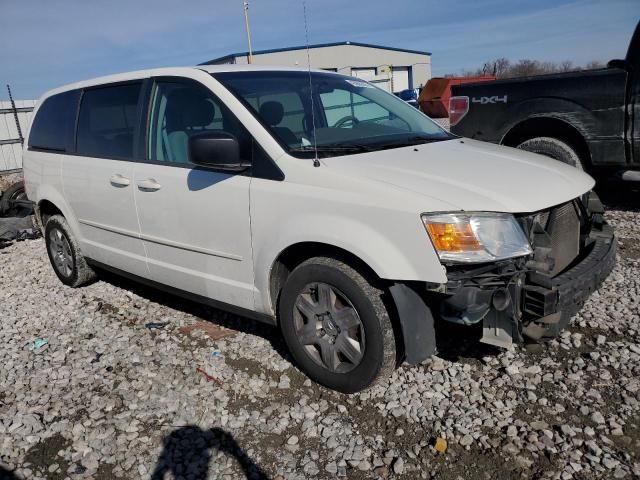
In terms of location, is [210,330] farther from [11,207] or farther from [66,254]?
[11,207]

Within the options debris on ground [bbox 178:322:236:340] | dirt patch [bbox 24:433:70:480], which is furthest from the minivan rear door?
dirt patch [bbox 24:433:70:480]

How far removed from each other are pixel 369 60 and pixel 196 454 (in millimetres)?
45083

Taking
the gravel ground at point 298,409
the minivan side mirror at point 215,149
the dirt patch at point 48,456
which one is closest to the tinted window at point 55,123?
the gravel ground at point 298,409

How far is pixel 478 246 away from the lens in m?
2.50

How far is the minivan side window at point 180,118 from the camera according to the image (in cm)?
340

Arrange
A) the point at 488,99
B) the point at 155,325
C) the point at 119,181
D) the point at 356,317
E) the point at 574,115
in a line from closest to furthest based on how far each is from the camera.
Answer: the point at 356,317, the point at 119,181, the point at 155,325, the point at 574,115, the point at 488,99

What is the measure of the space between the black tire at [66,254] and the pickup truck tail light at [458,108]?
15.6ft

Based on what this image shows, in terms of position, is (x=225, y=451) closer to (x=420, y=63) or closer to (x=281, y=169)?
(x=281, y=169)

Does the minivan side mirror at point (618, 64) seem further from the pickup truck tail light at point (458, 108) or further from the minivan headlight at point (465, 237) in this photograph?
the minivan headlight at point (465, 237)

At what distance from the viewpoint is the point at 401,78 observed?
161ft

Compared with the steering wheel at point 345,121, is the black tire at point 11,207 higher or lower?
lower

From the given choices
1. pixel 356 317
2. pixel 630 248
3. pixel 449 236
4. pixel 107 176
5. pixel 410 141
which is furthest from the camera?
pixel 630 248

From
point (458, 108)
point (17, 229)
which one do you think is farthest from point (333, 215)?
point (17, 229)

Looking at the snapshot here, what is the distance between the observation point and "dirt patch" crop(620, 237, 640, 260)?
4926 millimetres
